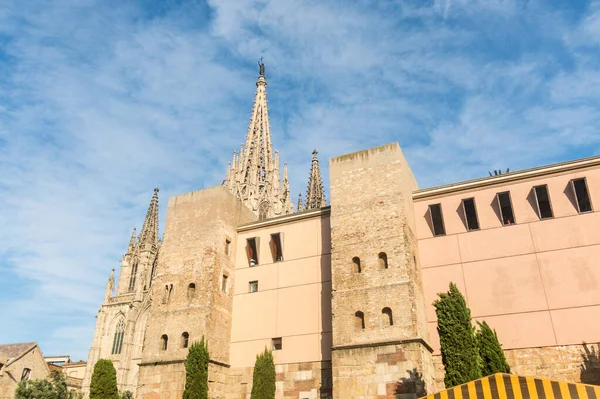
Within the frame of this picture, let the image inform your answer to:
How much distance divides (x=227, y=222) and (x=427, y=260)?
949 cm

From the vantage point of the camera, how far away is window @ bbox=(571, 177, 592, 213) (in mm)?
18453

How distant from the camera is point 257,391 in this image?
19.5 meters

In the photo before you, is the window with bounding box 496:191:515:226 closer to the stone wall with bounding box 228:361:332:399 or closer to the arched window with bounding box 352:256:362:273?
the arched window with bounding box 352:256:362:273

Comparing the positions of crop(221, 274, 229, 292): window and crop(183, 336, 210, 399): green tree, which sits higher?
crop(221, 274, 229, 292): window

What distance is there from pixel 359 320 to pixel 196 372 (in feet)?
22.0

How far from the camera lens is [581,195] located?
18.8m

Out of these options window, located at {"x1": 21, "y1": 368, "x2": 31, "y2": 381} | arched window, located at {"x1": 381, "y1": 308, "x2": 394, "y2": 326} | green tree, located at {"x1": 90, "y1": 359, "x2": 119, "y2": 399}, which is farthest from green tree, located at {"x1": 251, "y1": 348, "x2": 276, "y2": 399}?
window, located at {"x1": 21, "y1": 368, "x2": 31, "y2": 381}

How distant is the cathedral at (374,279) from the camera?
17391 millimetres

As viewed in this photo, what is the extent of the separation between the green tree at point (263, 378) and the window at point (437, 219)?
8680 mm

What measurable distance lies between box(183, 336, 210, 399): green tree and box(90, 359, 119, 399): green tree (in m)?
3.42

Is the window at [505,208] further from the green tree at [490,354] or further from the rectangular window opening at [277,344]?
the rectangular window opening at [277,344]

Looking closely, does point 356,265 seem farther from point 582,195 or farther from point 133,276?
point 133,276

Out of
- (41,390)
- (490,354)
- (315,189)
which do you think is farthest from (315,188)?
(490,354)

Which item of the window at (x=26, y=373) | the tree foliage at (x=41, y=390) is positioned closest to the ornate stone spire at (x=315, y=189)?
the window at (x=26, y=373)
